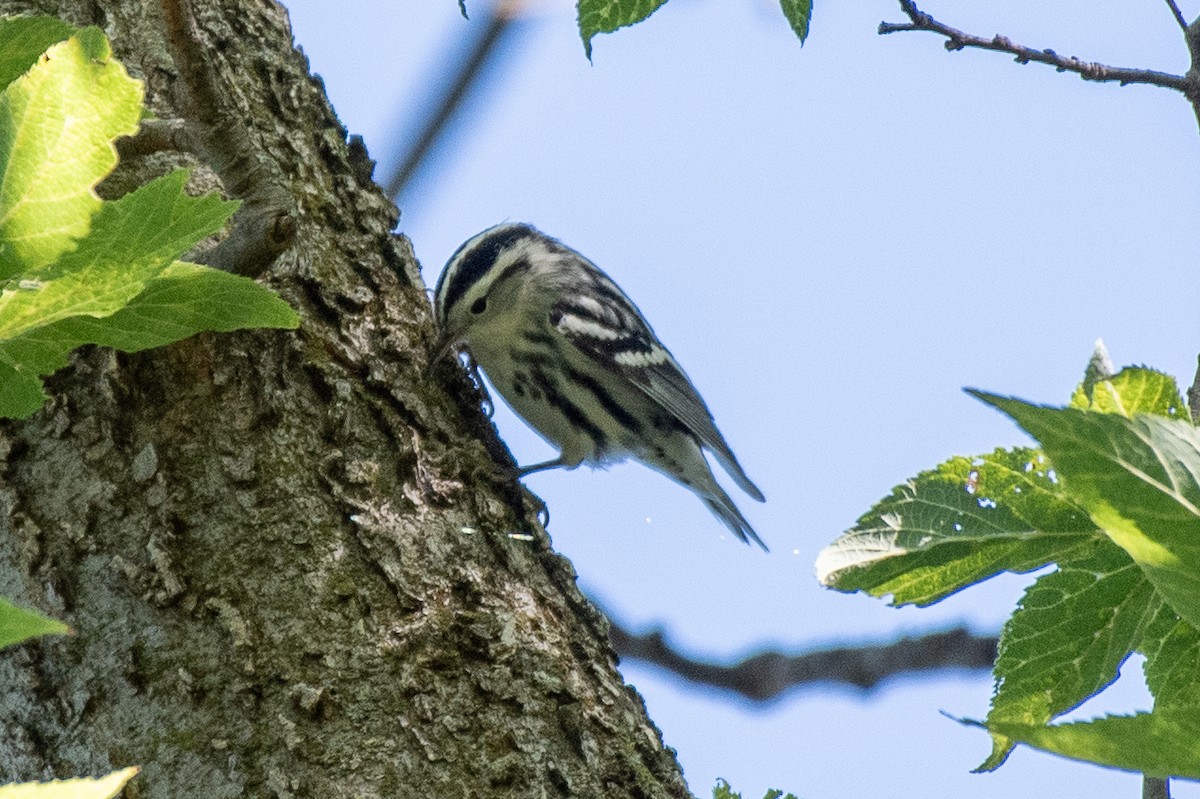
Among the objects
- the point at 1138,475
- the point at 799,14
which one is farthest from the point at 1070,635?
the point at 799,14

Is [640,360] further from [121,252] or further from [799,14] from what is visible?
[121,252]

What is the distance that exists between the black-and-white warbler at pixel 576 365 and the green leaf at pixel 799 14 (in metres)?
2.04

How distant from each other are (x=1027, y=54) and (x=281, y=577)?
1412 millimetres

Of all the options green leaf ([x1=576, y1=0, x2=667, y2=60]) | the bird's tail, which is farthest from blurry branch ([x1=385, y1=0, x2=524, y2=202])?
green leaf ([x1=576, y1=0, x2=667, y2=60])

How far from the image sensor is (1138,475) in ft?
3.06

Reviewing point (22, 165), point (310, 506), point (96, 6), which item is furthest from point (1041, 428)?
point (96, 6)

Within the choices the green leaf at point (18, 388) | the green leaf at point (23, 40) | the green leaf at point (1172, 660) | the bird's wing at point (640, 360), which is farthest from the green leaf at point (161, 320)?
the bird's wing at point (640, 360)

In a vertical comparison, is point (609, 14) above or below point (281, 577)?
above

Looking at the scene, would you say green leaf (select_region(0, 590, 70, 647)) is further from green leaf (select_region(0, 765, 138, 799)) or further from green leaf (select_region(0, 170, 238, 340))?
green leaf (select_region(0, 170, 238, 340))

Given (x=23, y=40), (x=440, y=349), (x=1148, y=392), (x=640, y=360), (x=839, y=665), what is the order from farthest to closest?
(x=640, y=360)
(x=839, y=665)
(x=440, y=349)
(x=23, y=40)
(x=1148, y=392)

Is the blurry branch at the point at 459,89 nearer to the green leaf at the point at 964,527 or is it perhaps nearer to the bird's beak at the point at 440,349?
the bird's beak at the point at 440,349

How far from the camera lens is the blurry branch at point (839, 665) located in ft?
14.7

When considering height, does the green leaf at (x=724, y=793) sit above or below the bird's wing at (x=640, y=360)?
above

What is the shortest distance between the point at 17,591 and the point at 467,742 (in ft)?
2.24
